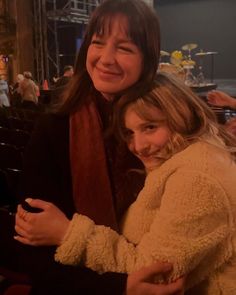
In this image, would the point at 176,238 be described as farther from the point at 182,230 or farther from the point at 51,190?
the point at 51,190

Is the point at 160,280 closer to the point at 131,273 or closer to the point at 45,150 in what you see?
the point at 131,273

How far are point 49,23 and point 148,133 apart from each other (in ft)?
42.9

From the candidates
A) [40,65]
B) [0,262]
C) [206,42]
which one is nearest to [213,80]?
[206,42]

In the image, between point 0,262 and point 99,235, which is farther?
point 0,262

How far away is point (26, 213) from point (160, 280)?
393 millimetres

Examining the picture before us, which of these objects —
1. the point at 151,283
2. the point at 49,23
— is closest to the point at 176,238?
the point at 151,283

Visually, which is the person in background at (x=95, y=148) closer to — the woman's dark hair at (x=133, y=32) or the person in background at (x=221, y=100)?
the woman's dark hair at (x=133, y=32)

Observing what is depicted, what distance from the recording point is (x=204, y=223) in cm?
95

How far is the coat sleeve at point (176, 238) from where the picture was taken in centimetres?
94

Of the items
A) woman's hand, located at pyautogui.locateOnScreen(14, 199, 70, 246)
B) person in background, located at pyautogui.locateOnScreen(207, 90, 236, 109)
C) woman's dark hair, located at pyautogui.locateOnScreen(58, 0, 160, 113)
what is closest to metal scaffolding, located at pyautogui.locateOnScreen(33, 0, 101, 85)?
person in background, located at pyautogui.locateOnScreen(207, 90, 236, 109)

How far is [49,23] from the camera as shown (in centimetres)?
1337

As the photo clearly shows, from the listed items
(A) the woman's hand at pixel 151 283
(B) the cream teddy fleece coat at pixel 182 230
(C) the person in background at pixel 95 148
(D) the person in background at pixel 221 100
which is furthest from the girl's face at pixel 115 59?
(D) the person in background at pixel 221 100

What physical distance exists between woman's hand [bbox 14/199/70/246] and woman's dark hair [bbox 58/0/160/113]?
0.29m

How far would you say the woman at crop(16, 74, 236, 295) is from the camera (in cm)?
95
